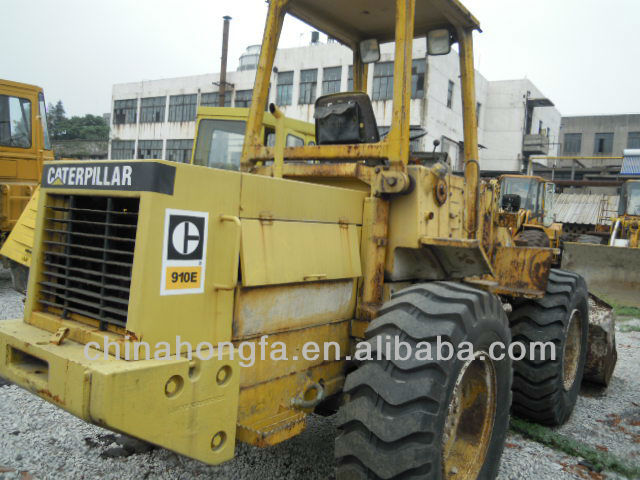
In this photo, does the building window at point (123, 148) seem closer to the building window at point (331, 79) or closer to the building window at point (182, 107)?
the building window at point (182, 107)

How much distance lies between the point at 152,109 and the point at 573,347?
38.7 metres

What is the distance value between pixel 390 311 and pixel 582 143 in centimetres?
5055

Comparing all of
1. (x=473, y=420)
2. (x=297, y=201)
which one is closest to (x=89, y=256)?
(x=297, y=201)

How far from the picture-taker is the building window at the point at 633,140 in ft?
145

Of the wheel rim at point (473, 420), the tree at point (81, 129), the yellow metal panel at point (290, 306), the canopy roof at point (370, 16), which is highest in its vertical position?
the tree at point (81, 129)

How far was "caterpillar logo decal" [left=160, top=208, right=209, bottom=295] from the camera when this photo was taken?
7.55ft

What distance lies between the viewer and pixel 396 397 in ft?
8.27

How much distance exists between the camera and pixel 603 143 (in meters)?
46.2

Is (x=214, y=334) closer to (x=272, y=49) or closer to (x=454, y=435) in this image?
(x=454, y=435)

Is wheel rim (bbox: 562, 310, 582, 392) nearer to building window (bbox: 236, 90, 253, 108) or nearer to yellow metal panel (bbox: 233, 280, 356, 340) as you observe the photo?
yellow metal panel (bbox: 233, 280, 356, 340)

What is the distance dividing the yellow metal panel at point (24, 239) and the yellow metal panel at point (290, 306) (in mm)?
4534

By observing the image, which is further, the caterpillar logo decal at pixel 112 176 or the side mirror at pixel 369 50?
the side mirror at pixel 369 50

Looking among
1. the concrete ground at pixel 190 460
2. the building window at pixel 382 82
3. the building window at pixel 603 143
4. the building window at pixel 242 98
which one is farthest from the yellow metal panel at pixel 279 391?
the building window at pixel 603 143

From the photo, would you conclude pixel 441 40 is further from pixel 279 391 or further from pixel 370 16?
pixel 279 391
